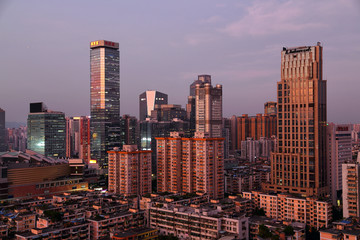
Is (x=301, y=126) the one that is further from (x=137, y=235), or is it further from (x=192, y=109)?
(x=192, y=109)

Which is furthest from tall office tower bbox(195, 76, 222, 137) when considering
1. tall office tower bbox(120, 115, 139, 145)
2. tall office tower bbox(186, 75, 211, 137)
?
tall office tower bbox(120, 115, 139, 145)

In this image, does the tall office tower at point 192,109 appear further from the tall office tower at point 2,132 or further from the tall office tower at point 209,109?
the tall office tower at point 2,132

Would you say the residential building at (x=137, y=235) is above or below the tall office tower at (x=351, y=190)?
below

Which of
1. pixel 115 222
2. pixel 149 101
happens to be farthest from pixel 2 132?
pixel 115 222

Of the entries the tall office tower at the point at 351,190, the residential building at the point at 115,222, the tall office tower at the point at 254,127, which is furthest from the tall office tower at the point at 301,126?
the tall office tower at the point at 254,127

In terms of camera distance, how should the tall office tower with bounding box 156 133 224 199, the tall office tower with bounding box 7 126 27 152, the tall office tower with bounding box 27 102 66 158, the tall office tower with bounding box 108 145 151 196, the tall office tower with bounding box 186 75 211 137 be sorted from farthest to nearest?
1. the tall office tower with bounding box 7 126 27 152
2. the tall office tower with bounding box 186 75 211 137
3. the tall office tower with bounding box 27 102 66 158
4. the tall office tower with bounding box 108 145 151 196
5. the tall office tower with bounding box 156 133 224 199

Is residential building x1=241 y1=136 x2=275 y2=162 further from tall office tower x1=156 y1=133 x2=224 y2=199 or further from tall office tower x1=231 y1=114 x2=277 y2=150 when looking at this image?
tall office tower x1=156 y1=133 x2=224 y2=199

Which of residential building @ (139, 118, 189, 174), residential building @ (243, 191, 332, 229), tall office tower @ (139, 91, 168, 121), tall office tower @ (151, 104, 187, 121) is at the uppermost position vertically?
tall office tower @ (139, 91, 168, 121)
